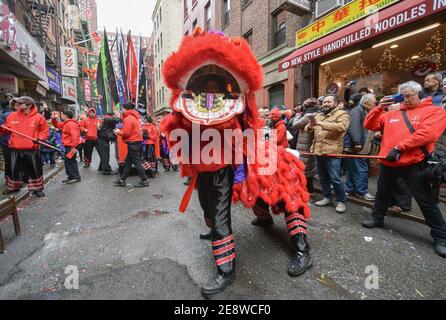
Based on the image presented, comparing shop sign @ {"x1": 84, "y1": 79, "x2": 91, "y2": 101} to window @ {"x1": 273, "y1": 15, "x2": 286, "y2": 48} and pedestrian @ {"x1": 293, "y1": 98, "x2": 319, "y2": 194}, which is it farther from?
pedestrian @ {"x1": 293, "y1": 98, "x2": 319, "y2": 194}

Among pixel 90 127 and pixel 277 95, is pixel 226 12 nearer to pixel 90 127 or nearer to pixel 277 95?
pixel 277 95

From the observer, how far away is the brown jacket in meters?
3.79

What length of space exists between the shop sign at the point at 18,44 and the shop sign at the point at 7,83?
0.84m

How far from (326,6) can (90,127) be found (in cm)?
869

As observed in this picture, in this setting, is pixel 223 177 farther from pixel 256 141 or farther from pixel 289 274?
pixel 289 274

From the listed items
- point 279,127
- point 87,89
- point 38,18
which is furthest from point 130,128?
point 87,89

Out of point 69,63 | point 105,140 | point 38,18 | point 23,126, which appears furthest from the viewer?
point 69,63

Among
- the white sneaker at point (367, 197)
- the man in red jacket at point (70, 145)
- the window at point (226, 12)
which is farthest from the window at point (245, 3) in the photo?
the white sneaker at point (367, 197)

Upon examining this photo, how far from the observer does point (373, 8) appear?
6262 millimetres

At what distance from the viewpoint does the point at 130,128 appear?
5.73m

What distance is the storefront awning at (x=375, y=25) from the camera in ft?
15.7

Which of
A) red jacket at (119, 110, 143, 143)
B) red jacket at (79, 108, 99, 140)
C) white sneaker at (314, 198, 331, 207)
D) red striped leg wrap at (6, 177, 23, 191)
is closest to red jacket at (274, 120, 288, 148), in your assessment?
white sneaker at (314, 198, 331, 207)

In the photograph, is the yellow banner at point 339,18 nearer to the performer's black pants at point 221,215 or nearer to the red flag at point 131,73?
the red flag at point 131,73

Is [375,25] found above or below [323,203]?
above
